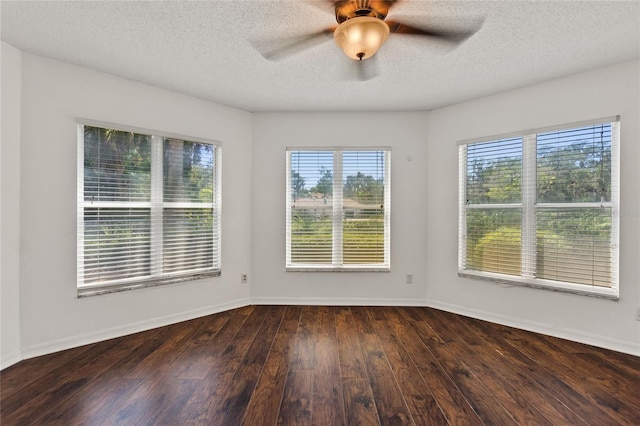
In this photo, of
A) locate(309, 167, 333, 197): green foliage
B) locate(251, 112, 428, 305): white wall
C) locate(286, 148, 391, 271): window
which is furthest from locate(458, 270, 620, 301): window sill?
locate(309, 167, 333, 197): green foliage

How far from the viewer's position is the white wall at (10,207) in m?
2.33

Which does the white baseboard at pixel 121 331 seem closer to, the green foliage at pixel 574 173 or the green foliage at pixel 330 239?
the green foliage at pixel 330 239

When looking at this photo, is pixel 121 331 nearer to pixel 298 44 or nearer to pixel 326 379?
pixel 326 379

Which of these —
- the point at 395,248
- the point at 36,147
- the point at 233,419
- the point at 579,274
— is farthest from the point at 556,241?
the point at 36,147

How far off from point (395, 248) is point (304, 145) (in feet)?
5.99

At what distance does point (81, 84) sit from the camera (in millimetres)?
2736

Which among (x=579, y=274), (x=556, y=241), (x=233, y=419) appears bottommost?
(x=233, y=419)

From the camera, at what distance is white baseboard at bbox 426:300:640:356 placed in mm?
2607

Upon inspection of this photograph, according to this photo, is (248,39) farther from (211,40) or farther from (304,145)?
(304,145)

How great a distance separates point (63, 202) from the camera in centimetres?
266

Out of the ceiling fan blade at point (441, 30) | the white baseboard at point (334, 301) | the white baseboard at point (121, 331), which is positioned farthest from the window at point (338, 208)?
the ceiling fan blade at point (441, 30)

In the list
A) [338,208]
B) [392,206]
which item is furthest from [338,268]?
[392,206]

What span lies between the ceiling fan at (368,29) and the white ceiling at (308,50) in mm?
59

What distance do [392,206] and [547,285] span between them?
1.83 meters
